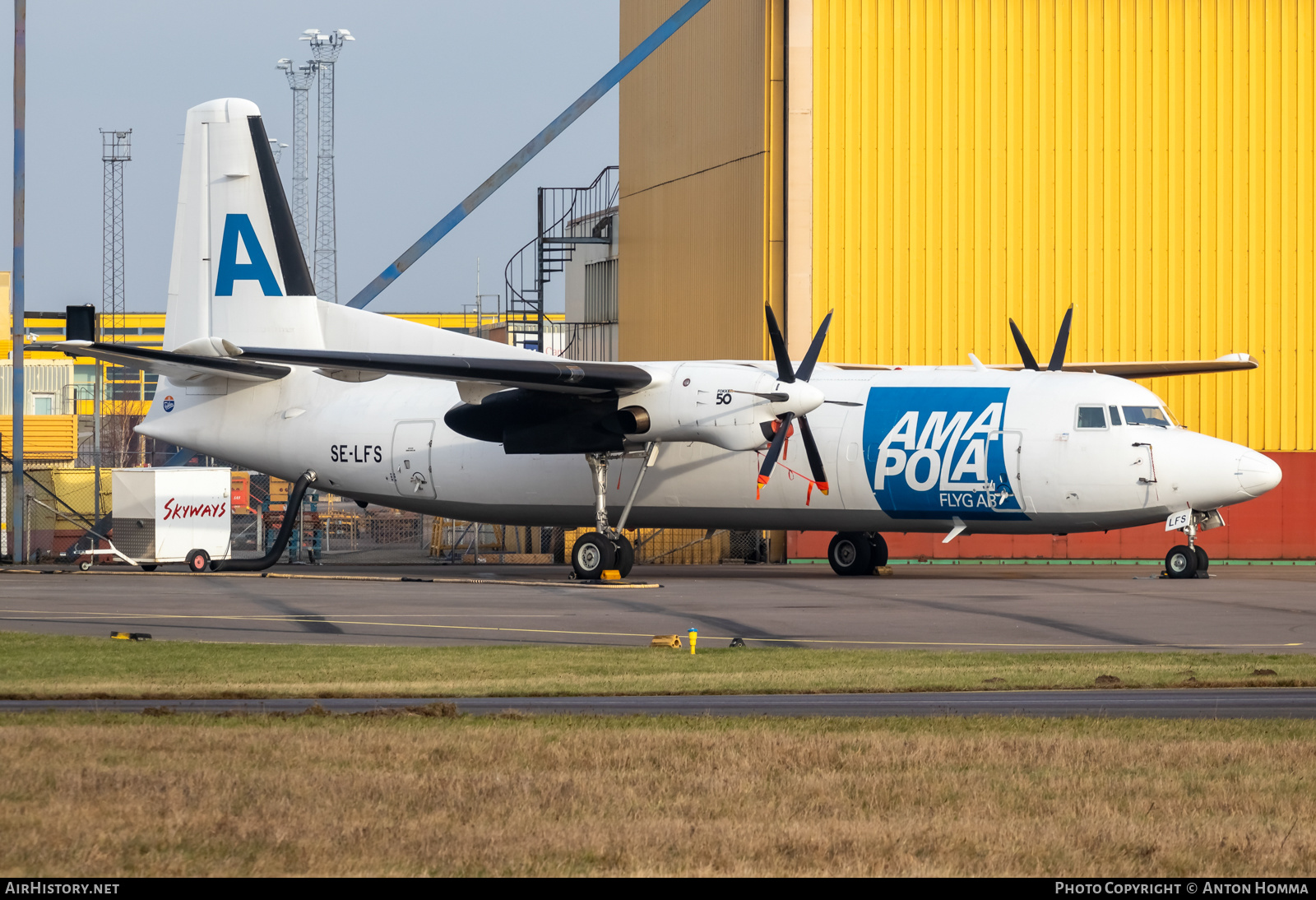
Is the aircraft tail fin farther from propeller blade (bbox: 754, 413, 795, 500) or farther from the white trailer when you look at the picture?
propeller blade (bbox: 754, 413, 795, 500)

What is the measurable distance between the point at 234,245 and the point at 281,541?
6293 millimetres

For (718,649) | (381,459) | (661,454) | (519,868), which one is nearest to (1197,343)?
(661,454)

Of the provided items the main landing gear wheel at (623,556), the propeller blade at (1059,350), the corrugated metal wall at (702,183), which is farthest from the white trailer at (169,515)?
the propeller blade at (1059,350)

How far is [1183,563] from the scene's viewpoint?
25.3 metres

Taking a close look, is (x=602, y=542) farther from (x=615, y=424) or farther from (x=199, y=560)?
(x=199, y=560)

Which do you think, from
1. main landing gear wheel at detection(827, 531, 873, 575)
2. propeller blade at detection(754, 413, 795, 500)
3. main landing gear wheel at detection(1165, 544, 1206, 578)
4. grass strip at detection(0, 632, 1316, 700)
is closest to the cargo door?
propeller blade at detection(754, 413, 795, 500)

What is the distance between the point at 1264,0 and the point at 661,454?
19.9 m

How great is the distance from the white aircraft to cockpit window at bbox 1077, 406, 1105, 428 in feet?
0.14

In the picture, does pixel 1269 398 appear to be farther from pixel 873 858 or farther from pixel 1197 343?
pixel 873 858

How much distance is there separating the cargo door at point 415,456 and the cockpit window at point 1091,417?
39.7 ft

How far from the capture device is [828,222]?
115 ft

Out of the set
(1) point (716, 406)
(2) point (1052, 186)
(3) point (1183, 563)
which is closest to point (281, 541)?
(1) point (716, 406)

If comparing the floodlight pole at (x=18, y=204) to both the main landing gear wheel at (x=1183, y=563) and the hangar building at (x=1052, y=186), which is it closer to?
the hangar building at (x=1052, y=186)

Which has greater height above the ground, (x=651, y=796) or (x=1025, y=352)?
(x=1025, y=352)
